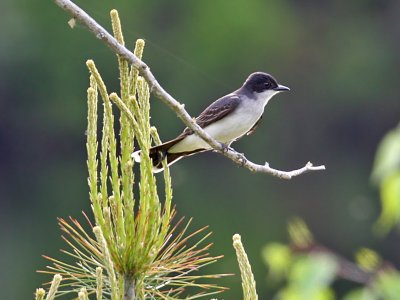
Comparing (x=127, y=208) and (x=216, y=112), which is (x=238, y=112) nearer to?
(x=216, y=112)

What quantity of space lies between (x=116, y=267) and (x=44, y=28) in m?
33.4

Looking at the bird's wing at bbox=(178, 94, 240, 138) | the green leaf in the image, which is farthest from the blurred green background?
the green leaf

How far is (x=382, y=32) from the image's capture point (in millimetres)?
39312

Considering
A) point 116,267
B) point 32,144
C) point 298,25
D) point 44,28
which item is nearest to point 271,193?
point 32,144

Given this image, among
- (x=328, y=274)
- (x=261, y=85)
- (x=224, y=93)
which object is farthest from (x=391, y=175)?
(x=224, y=93)

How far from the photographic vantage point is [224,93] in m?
34.4

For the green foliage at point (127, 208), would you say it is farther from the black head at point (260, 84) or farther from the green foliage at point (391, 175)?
the black head at point (260, 84)

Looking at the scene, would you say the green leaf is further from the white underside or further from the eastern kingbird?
the white underside

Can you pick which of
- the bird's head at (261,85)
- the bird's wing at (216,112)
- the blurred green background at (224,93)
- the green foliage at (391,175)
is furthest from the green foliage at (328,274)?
the blurred green background at (224,93)

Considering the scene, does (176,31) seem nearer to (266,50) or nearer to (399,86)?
(266,50)

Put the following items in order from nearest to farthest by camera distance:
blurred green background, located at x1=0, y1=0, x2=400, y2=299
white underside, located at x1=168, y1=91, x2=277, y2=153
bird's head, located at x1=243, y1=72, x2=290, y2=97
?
white underside, located at x1=168, y1=91, x2=277, y2=153
bird's head, located at x1=243, y1=72, x2=290, y2=97
blurred green background, located at x1=0, y1=0, x2=400, y2=299

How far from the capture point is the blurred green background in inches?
965

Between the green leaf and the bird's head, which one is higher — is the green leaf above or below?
below

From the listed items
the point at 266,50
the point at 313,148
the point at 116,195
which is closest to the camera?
the point at 116,195
